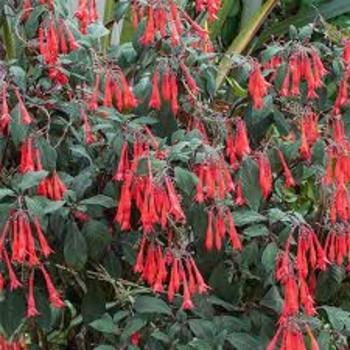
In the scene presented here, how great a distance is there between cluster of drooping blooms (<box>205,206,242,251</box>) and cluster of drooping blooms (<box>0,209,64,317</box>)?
1.02 feet

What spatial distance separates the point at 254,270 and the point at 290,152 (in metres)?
0.29

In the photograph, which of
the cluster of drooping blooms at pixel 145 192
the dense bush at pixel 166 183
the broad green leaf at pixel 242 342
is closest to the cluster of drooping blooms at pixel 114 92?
the dense bush at pixel 166 183

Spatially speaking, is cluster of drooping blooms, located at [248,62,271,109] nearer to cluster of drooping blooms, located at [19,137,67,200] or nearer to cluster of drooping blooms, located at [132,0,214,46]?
cluster of drooping blooms, located at [132,0,214,46]

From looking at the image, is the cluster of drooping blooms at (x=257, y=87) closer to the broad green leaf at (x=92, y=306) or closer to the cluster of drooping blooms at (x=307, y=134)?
the cluster of drooping blooms at (x=307, y=134)

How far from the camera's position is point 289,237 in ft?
5.97

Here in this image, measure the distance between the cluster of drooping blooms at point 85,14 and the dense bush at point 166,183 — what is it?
3cm

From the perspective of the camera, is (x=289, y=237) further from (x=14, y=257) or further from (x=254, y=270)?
(x=14, y=257)

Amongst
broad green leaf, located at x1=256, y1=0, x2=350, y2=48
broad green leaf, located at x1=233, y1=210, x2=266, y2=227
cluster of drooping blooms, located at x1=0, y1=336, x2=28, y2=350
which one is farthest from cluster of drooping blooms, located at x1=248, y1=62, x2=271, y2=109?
broad green leaf, located at x1=256, y1=0, x2=350, y2=48

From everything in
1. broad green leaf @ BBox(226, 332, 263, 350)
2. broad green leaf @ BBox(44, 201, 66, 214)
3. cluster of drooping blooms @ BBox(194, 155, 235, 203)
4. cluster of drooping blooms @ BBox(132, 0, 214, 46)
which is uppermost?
cluster of drooping blooms @ BBox(132, 0, 214, 46)

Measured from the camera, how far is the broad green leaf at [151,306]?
1884 mm

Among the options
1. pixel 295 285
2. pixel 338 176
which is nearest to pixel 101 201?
pixel 295 285

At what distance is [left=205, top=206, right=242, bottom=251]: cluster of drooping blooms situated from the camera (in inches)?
71.4

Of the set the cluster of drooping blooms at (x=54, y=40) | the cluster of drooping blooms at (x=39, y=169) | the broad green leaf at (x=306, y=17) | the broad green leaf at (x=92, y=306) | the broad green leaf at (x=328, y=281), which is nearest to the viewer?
the cluster of drooping blooms at (x=39, y=169)

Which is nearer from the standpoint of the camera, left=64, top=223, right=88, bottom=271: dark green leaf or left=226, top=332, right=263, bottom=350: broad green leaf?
left=64, top=223, right=88, bottom=271: dark green leaf
